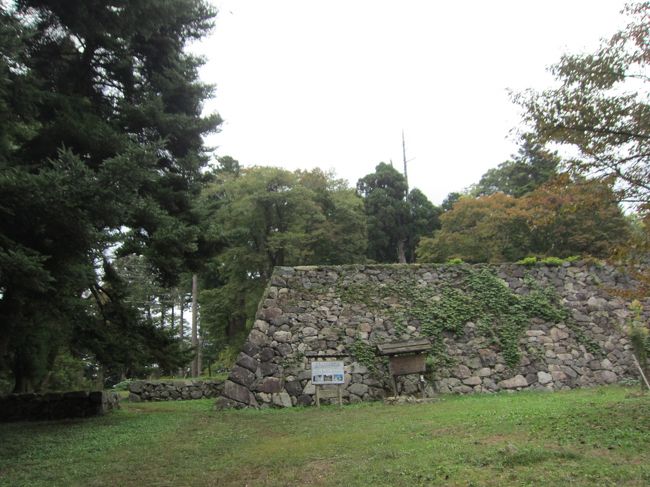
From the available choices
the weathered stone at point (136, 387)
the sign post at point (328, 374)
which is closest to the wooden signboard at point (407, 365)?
the sign post at point (328, 374)

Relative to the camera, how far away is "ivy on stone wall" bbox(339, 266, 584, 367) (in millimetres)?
12555

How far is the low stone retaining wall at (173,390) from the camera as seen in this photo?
15836 millimetres

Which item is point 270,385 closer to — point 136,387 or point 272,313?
point 272,313

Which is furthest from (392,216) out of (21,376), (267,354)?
(21,376)

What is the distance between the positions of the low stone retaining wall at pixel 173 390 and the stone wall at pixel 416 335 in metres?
5.18

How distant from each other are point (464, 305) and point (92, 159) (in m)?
9.51

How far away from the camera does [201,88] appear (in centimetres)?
1184

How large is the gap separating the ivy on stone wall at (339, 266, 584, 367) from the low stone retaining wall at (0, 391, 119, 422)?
663 centimetres

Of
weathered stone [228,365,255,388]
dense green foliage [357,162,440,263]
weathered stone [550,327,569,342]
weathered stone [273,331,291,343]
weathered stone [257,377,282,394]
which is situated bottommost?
weathered stone [257,377,282,394]

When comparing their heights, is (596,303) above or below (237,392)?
above

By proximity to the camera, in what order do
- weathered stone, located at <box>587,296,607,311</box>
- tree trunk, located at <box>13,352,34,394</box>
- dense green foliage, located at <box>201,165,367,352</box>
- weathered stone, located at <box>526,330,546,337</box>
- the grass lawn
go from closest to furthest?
1. the grass lawn
2. weathered stone, located at <box>526,330,546,337</box>
3. weathered stone, located at <box>587,296,607,311</box>
4. tree trunk, located at <box>13,352,34,394</box>
5. dense green foliage, located at <box>201,165,367,352</box>

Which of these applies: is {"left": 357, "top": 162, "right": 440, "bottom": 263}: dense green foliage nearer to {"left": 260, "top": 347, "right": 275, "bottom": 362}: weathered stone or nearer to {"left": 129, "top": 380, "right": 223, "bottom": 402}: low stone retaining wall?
{"left": 129, "top": 380, "right": 223, "bottom": 402}: low stone retaining wall

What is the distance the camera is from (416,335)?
12.4 metres

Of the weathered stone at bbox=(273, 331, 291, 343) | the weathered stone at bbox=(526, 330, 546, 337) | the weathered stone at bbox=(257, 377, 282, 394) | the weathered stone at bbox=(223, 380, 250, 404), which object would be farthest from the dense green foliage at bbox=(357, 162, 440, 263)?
the weathered stone at bbox=(223, 380, 250, 404)
